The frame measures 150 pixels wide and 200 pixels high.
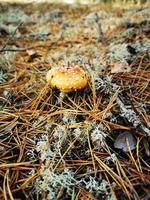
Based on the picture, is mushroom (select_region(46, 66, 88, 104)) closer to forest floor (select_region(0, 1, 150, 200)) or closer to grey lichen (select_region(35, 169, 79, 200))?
forest floor (select_region(0, 1, 150, 200))

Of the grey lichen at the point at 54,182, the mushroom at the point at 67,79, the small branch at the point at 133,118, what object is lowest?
the grey lichen at the point at 54,182

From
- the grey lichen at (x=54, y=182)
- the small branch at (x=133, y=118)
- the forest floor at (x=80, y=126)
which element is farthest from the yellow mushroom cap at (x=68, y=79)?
the grey lichen at (x=54, y=182)

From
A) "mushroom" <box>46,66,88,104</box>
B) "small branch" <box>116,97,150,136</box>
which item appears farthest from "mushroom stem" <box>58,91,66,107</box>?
"small branch" <box>116,97,150,136</box>

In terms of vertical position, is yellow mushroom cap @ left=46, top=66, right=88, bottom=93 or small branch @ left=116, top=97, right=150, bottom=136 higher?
yellow mushroom cap @ left=46, top=66, right=88, bottom=93

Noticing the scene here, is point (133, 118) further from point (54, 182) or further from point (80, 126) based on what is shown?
point (54, 182)

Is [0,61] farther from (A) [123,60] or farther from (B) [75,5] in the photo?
(B) [75,5]

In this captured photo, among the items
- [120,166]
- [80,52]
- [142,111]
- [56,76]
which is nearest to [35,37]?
[80,52]

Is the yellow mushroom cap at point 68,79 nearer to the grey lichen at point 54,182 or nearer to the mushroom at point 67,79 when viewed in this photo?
the mushroom at point 67,79
